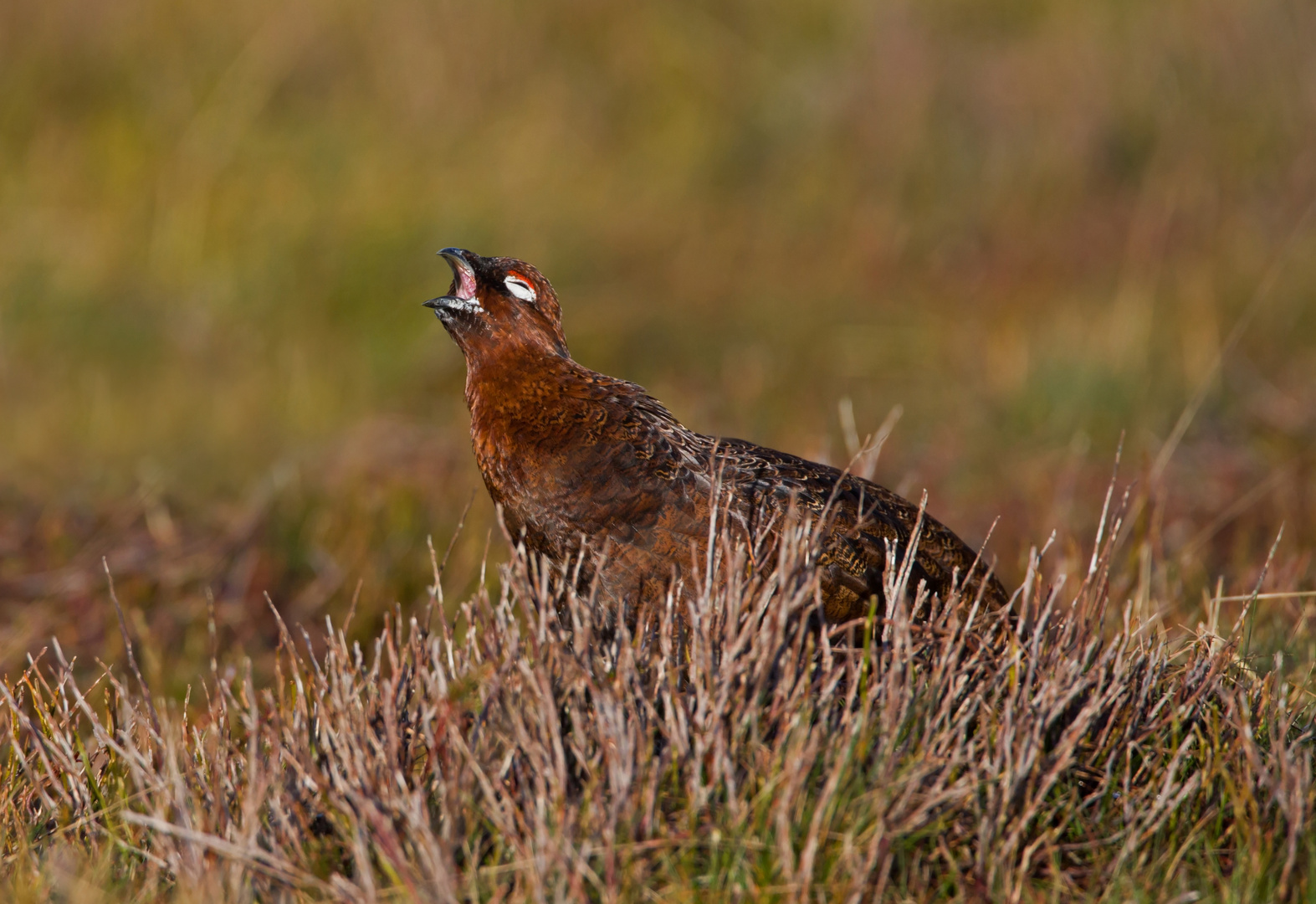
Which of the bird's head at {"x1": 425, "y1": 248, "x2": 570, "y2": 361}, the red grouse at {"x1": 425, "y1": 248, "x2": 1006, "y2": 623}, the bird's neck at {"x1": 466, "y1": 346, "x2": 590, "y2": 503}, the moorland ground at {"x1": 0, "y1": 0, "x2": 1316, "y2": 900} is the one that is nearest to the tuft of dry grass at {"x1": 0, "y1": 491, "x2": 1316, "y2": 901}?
the red grouse at {"x1": 425, "y1": 248, "x2": 1006, "y2": 623}

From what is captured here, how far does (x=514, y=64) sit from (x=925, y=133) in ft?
9.30

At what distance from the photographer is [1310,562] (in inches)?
198

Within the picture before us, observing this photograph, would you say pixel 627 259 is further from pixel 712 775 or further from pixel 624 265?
pixel 712 775

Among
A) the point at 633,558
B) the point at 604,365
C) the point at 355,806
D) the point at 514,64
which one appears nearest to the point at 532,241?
the point at 604,365

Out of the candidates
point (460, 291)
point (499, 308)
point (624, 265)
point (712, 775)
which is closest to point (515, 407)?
point (499, 308)

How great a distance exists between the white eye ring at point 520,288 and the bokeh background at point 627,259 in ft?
6.08

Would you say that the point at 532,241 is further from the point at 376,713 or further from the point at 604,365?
the point at 376,713

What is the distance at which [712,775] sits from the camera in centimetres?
260

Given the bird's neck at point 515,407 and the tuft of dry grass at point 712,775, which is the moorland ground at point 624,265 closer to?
the bird's neck at point 515,407

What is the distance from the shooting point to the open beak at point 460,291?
376 centimetres

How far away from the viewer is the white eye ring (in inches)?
148

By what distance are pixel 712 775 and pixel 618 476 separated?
36.5 inches

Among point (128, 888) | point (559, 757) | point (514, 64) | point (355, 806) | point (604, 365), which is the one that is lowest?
point (128, 888)

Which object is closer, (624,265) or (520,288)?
(520,288)
